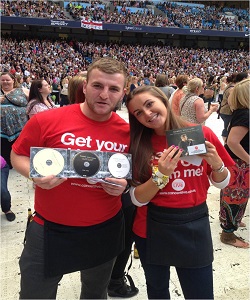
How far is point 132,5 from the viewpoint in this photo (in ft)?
111

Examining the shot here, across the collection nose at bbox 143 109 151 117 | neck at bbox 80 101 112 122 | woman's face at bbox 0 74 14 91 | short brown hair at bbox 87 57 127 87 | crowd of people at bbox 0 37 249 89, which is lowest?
crowd of people at bbox 0 37 249 89

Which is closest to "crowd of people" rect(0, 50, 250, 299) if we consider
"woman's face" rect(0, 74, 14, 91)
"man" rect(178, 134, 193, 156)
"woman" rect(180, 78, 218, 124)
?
"man" rect(178, 134, 193, 156)

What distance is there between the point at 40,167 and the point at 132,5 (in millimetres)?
36360

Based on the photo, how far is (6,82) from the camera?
424cm

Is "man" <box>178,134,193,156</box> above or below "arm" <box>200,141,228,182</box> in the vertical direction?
above

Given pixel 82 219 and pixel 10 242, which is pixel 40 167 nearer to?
pixel 82 219

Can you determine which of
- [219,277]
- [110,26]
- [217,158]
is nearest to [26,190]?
[219,277]

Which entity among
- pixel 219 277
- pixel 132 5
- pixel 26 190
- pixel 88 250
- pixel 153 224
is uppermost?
pixel 132 5

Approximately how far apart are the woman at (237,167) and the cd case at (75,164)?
4.70 feet

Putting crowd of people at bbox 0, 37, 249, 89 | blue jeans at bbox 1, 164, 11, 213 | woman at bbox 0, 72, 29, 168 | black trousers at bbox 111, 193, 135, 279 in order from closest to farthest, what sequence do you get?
black trousers at bbox 111, 193, 135, 279
blue jeans at bbox 1, 164, 11, 213
woman at bbox 0, 72, 29, 168
crowd of people at bbox 0, 37, 249, 89

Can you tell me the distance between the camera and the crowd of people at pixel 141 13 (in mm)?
26875

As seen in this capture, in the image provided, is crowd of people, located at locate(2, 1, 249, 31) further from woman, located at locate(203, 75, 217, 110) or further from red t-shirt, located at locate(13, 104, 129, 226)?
red t-shirt, located at locate(13, 104, 129, 226)

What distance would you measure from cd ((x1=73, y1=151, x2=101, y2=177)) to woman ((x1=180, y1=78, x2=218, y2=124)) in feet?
7.70

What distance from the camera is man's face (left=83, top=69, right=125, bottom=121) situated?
4.91 ft
